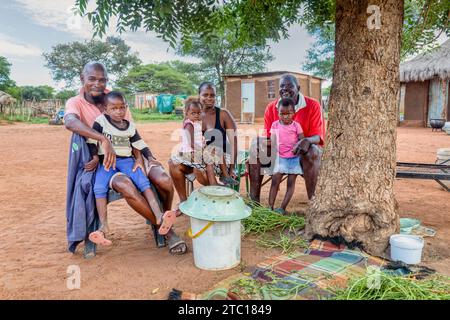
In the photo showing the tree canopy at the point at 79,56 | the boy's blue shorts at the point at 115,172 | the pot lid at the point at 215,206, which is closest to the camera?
the pot lid at the point at 215,206

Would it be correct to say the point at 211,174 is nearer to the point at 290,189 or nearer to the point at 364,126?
the point at 290,189

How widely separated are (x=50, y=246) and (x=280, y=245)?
1985 millimetres

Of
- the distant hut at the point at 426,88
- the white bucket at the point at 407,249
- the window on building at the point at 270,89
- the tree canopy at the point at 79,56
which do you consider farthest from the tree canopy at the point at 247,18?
the tree canopy at the point at 79,56

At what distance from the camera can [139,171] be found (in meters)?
2.99

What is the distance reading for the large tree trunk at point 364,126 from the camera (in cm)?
282

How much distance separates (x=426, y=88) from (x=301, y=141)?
15301mm

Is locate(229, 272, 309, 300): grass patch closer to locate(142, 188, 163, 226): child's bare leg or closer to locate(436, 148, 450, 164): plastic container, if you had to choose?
locate(142, 188, 163, 226): child's bare leg

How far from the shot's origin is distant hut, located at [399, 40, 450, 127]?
1480 cm

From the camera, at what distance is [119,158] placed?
10.1ft

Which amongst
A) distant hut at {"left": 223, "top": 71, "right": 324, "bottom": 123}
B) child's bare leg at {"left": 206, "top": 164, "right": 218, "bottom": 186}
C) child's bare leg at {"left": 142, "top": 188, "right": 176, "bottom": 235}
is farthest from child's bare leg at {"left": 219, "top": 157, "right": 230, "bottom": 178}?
distant hut at {"left": 223, "top": 71, "right": 324, "bottom": 123}

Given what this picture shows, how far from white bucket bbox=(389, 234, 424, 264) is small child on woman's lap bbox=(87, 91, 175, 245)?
1654 mm

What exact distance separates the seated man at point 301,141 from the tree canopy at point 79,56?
33.8m

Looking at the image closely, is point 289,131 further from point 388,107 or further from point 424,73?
point 424,73

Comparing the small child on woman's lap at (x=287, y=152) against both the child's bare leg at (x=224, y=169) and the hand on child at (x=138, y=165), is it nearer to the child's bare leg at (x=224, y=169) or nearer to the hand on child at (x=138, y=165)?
the child's bare leg at (x=224, y=169)
